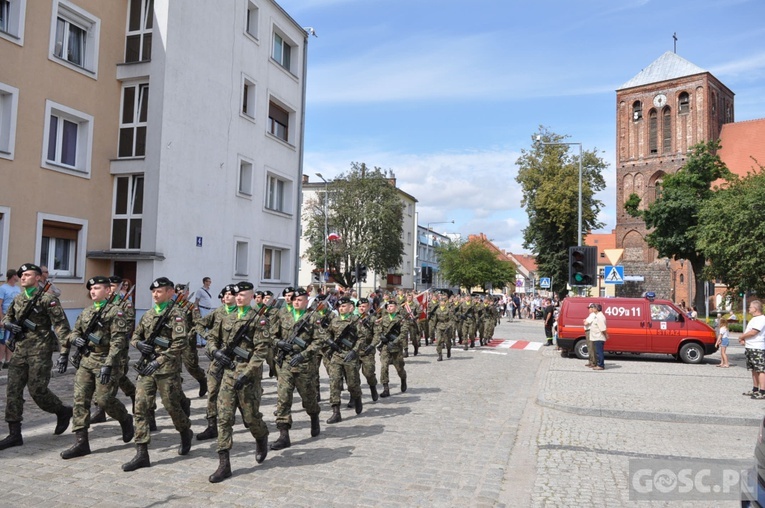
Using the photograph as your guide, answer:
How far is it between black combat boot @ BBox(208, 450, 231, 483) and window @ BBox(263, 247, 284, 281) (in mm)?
18971

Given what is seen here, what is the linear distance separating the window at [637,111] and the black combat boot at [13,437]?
2886 inches

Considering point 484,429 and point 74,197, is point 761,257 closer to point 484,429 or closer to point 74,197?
point 484,429

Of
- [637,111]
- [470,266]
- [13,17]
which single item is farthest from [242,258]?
[637,111]

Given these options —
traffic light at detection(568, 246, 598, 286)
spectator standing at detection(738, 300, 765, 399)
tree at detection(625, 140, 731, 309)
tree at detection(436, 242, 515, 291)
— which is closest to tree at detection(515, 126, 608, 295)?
tree at detection(625, 140, 731, 309)

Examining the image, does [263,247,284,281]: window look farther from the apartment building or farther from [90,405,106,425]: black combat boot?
[90,405,106,425]: black combat boot

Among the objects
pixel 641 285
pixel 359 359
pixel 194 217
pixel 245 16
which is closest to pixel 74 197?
pixel 194 217

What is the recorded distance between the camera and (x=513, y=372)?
1466 cm

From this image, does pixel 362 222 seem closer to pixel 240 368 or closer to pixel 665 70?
pixel 240 368

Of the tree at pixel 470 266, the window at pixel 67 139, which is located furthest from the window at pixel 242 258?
the tree at pixel 470 266

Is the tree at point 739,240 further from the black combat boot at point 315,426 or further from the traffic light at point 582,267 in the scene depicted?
the black combat boot at point 315,426

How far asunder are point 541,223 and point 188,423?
43233mm

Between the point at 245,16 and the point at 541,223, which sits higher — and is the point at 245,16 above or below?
above

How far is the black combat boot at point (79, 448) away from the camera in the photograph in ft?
20.6

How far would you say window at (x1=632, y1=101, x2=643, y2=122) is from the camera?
70.0 metres
